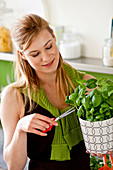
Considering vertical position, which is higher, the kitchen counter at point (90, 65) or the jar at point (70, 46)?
the jar at point (70, 46)

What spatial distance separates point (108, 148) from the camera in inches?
36.8

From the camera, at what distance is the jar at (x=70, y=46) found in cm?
207

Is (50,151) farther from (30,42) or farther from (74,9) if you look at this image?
(74,9)

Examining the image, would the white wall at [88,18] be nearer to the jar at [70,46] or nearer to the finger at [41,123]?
the jar at [70,46]

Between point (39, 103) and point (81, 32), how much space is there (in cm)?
103

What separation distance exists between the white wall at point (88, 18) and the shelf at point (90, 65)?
3.3 inches

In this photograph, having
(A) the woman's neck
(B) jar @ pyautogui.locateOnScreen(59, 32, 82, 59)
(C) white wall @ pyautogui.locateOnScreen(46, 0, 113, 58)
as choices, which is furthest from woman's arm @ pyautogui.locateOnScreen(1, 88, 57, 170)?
(C) white wall @ pyautogui.locateOnScreen(46, 0, 113, 58)

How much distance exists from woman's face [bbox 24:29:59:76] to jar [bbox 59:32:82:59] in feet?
2.91

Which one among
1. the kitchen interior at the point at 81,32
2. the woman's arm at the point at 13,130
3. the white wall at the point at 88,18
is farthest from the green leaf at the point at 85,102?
the white wall at the point at 88,18

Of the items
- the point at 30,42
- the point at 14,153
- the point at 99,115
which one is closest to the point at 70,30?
the point at 30,42

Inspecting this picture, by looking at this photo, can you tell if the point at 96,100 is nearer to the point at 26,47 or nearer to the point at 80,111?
the point at 80,111

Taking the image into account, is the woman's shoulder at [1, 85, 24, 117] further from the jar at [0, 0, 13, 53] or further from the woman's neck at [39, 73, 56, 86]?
the jar at [0, 0, 13, 53]

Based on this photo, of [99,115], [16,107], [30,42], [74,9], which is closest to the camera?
[99,115]

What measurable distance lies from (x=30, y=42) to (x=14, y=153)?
1.53 feet
